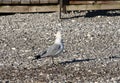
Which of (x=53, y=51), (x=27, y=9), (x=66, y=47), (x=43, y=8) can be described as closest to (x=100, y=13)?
(x=43, y=8)

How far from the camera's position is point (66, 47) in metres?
14.7

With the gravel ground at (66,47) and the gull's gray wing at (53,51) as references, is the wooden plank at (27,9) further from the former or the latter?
the gull's gray wing at (53,51)

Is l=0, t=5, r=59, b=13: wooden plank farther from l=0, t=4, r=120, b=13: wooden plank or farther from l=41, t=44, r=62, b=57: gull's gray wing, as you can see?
l=41, t=44, r=62, b=57: gull's gray wing

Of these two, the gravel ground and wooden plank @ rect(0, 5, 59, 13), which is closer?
the gravel ground

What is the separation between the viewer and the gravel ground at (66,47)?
11.7 meters

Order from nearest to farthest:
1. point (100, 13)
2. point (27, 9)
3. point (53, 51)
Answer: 1. point (53, 51)
2. point (27, 9)
3. point (100, 13)

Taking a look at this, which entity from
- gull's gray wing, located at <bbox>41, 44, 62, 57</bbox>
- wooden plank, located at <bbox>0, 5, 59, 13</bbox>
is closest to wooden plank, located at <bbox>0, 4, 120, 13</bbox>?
wooden plank, located at <bbox>0, 5, 59, 13</bbox>

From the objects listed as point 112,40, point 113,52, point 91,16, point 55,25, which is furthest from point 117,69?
point 91,16

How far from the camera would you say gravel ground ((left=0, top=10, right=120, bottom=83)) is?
11.7 m

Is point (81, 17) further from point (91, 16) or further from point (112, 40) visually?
point (112, 40)

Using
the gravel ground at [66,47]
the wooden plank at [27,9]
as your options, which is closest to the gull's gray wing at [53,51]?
the gravel ground at [66,47]

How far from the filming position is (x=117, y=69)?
12.3m

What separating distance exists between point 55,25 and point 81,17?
148 centimetres

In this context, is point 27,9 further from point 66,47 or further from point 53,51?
point 53,51
